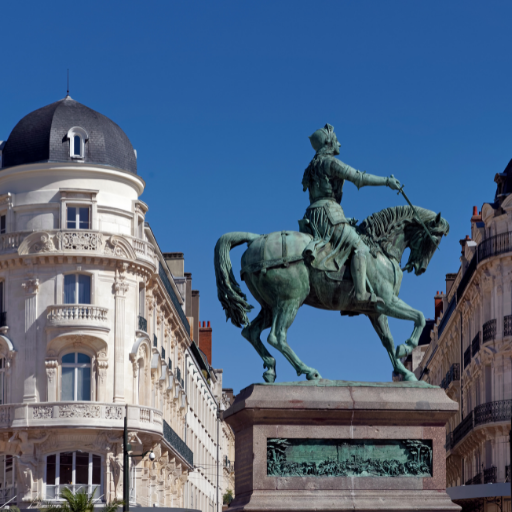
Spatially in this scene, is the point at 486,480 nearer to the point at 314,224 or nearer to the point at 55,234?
the point at 55,234

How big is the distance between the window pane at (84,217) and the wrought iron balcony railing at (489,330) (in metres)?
17.7

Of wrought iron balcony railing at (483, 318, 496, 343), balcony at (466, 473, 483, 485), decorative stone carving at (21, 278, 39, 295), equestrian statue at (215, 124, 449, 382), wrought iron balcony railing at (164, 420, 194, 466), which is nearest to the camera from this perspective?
equestrian statue at (215, 124, 449, 382)

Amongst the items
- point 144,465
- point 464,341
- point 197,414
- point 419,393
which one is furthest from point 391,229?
point 197,414

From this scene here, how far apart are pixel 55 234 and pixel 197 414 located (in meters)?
28.7

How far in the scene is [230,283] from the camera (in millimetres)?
17953

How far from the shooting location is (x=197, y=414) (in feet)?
247

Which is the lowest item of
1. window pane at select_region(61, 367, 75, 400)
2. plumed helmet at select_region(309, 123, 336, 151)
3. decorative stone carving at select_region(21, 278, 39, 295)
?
plumed helmet at select_region(309, 123, 336, 151)

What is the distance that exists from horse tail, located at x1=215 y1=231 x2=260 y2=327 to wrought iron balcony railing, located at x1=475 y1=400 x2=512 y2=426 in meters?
36.0

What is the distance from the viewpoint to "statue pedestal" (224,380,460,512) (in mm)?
16734

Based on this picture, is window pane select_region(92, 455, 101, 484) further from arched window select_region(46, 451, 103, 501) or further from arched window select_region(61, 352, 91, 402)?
arched window select_region(61, 352, 91, 402)

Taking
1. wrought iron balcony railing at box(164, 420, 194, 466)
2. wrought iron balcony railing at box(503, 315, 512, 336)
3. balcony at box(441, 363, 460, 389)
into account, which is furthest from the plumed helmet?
balcony at box(441, 363, 460, 389)

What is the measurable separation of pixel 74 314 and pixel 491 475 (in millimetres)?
18485

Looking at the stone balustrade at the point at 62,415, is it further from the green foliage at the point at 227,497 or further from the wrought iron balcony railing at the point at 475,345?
the green foliage at the point at 227,497

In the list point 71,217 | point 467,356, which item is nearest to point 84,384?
point 71,217
